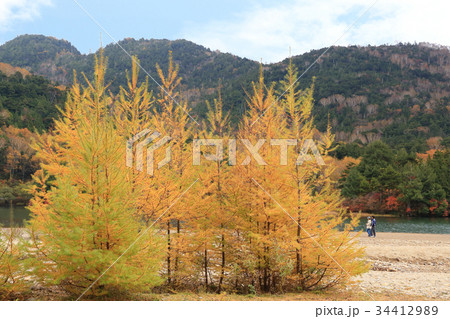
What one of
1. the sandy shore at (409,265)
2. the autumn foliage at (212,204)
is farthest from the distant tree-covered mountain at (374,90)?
the autumn foliage at (212,204)

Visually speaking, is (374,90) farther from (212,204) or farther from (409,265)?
(212,204)

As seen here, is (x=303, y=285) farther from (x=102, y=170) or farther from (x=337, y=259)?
(x=102, y=170)

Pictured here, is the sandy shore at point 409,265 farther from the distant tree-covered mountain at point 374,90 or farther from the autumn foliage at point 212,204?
the distant tree-covered mountain at point 374,90

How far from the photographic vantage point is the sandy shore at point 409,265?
11820 mm

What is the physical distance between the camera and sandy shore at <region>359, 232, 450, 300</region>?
11.8 metres

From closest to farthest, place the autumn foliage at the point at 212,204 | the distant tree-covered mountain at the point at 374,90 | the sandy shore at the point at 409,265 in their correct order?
the autumn foliage at the point at 212,204, the sandy shore at the point at 409,265, the distant tree-covered mountain at the point at 374,90

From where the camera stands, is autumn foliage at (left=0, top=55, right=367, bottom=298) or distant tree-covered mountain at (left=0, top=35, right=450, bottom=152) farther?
distant tree-covered mountain at (left=0, top=35, right=450, bottom=152)

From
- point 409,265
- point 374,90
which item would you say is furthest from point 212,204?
point 374,90

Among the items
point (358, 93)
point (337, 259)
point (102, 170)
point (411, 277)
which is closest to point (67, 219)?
point (102, 170)

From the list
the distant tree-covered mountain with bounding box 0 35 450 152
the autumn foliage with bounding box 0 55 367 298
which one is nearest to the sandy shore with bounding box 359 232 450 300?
the autumn foliage with bounding box 0 55 367 298

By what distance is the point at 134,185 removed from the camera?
32.8 feet

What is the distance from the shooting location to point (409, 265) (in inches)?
693

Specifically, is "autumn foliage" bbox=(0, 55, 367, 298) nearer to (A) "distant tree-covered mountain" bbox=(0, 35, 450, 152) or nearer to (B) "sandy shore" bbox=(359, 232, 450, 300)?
(B) "sandy shore" bbox=(359, 232, 450, 300)

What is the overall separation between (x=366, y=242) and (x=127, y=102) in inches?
751
